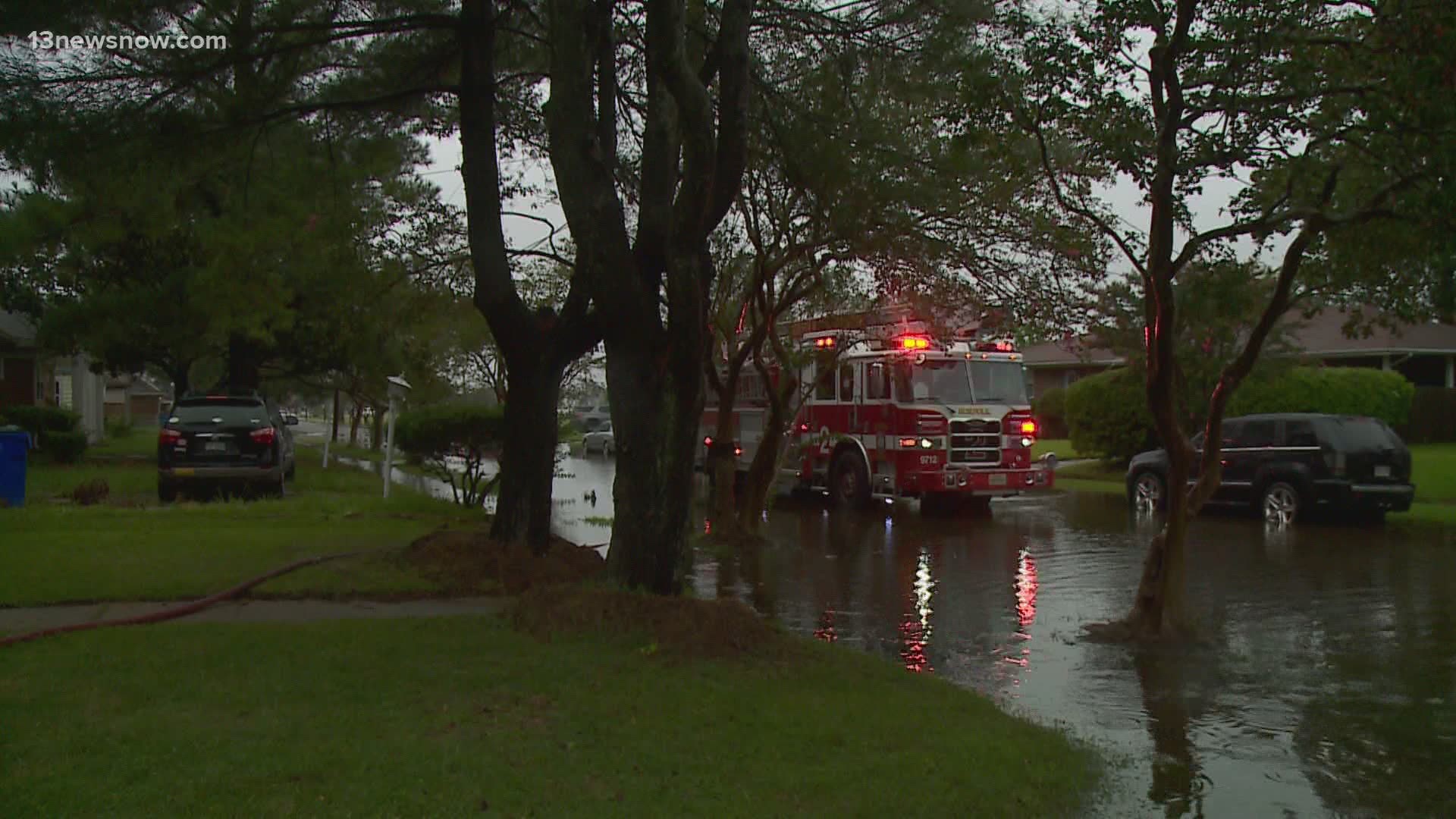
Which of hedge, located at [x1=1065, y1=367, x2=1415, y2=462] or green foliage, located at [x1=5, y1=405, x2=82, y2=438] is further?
hedge, located at [x1=1065, y1=367, x2=1415, y2=462]

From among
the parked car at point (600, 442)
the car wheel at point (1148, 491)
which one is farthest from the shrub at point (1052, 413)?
the car wheel at point (1148, 491)

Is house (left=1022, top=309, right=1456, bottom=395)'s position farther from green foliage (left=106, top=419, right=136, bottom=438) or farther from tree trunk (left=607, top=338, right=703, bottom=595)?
→ green foliage (left=106, top=419, right=136, bottom=438)

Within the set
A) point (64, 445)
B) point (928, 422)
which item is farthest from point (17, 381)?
point (928, 422)

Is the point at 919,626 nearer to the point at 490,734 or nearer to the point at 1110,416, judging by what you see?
the point at 490,734

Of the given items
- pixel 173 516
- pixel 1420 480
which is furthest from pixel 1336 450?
pixel 173 516

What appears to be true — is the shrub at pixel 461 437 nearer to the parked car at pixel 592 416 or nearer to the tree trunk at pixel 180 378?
the tree trunk at pixel 180 378

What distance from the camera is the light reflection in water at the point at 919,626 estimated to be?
31.9 ft

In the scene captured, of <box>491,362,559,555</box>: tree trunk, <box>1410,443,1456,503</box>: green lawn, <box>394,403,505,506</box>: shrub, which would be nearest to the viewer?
<box>491,362,559,555</box>: tree trunk

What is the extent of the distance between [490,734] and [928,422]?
50.9ft

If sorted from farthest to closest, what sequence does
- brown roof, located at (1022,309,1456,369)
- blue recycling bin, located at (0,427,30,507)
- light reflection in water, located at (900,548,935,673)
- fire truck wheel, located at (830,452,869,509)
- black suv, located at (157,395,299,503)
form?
brown roof, located at (1022,309,1456,369), fire truck wheel, located at (830,452,869,509), black suv, located at (157,395,299,503), blue recycling bin, located at (0,427,30,507), light reflection in water, located at (900,548,935,673)

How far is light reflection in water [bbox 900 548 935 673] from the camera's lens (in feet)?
31.9

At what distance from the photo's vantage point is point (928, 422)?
20969mm

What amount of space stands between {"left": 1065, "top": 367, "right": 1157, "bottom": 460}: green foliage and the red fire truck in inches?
323

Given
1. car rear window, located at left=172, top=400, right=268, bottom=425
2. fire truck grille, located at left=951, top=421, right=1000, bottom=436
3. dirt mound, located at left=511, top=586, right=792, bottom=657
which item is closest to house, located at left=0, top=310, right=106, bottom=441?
car rear window, located at left=172, top=400, right=268, bottom=425
